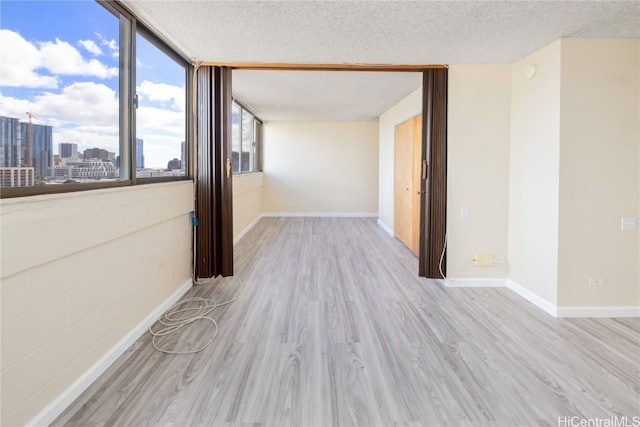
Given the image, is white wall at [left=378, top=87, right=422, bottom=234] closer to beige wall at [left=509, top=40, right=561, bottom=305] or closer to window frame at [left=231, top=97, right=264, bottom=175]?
beige wall at [left=509, top=40, right=561, bottom=305]

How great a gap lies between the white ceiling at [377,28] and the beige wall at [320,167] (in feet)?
18.6

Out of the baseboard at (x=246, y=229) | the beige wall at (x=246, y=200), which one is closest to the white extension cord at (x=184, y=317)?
the baseboard at (x=246, y=229)

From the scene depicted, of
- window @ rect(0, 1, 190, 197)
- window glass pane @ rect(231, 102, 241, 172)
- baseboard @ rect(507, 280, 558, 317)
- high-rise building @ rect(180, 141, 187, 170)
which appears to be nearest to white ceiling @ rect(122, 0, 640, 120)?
window @ rect(0, 1, 190, 197)

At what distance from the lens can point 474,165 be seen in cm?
406

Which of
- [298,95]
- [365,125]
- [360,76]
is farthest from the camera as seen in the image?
[365,125]

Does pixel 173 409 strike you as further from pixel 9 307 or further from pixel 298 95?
pixel 298 95

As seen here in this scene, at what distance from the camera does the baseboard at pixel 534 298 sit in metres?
3.30

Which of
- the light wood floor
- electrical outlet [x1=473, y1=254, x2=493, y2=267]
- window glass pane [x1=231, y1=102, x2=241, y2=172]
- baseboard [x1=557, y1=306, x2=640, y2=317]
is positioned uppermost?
window glass pane [x1=231, y1=102, x2=241, y2=172]

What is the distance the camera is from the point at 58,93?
205 cm

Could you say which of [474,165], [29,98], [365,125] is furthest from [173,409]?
[365,125]

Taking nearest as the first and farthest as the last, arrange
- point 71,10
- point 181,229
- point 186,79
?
1. point 71,10
2. point 181,229
3. point 186,79

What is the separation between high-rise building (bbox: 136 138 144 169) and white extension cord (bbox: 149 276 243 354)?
4.23ft

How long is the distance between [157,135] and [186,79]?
38.9 inches

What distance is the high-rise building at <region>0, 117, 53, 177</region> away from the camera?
5.59ft
